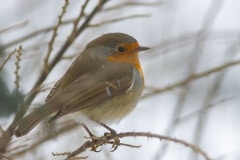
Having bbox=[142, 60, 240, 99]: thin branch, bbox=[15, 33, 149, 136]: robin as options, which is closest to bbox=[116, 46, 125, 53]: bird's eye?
bbox=[15, 33, 149, 136]: robin

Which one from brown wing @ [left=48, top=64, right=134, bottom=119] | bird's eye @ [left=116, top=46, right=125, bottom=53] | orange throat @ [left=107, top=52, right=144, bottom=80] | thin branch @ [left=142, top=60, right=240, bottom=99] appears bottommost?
thin branch @ [left=142, top=60, right=240, bottom=99]

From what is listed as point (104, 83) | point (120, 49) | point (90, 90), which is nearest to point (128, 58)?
point (120, 49)

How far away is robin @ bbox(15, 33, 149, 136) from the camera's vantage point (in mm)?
2547

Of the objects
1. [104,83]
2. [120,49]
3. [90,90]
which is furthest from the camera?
[120,49]

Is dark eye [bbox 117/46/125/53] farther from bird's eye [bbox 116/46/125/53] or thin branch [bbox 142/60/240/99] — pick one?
thin branch [bbox 142/60/240/99]

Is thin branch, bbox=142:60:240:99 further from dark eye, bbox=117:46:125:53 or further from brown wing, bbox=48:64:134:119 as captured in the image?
dark eye, bbox=117:46:125:53

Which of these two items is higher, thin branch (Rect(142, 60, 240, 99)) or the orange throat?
the orange throat

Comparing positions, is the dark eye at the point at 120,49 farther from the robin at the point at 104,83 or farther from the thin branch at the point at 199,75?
the thin branch at the point at 199,75

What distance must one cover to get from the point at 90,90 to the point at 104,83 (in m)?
0.22

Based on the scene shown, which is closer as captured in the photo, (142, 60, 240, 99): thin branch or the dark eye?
(142, 60, 240, 99): thin branch

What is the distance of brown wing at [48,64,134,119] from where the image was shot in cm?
241

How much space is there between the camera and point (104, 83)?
247cm

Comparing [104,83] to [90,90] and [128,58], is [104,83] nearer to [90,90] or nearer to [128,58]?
[90,90]

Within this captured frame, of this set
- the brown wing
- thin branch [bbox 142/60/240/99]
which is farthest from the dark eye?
thin branch [bbox 142/60/240/99]
